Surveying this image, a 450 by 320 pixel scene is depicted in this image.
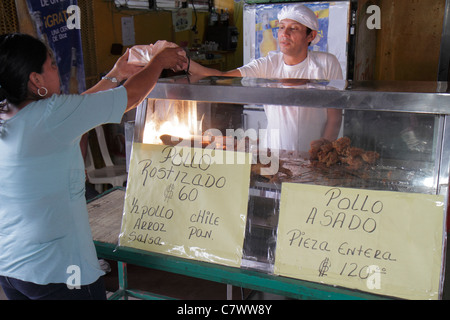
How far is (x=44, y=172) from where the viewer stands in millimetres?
1188

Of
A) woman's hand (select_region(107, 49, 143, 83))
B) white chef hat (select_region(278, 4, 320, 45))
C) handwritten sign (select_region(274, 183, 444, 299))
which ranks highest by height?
white chef hat (select_region(278, 4, 320, 45))

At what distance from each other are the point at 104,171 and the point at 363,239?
3413 mm

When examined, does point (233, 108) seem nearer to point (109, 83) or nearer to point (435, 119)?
point (109, 83)

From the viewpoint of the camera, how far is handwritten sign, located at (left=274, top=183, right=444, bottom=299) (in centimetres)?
108

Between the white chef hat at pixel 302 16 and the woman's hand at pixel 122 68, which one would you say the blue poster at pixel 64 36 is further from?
the woman's hand at pixel 122 68

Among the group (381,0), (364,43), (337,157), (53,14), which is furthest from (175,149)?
(381,0)

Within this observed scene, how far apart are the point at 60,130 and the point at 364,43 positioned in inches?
163

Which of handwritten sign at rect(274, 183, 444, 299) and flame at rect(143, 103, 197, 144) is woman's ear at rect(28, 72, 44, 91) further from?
handwritten sign at rect(274, 183, 444, 299)

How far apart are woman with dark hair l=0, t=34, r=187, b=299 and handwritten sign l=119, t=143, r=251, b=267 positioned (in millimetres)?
190

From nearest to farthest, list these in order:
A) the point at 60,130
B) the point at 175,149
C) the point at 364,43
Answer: the point at 60,130, the point at 175,149, the point at 364,43

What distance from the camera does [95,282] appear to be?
130 centimetres

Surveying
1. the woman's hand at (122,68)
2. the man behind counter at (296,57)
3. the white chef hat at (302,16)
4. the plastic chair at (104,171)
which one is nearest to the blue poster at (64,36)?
the plastic chair at (104,171)

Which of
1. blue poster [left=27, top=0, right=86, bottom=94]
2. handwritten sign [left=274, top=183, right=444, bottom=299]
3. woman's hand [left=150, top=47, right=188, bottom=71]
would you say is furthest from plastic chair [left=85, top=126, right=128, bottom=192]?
handwritten sign [left=274, top=183, right=444, bottom=299]

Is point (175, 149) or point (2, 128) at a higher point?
point (2, 128)
